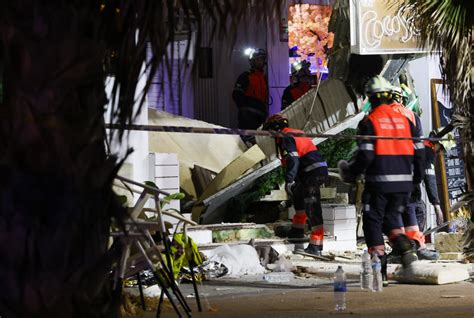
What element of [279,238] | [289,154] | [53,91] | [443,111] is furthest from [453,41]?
[53,91]

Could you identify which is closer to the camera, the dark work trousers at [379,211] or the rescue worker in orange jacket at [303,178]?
the dark work trousers at [379,211]

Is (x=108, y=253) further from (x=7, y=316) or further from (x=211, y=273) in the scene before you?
(x=211, y=273)

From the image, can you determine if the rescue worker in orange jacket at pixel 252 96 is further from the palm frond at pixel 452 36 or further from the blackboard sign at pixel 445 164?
the palm frond at pixel 452 36

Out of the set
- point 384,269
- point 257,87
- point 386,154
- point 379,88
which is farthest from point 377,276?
point 257,87

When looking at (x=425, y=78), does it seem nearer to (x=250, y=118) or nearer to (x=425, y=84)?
(x=425, y=84)

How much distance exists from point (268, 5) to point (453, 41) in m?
8.19

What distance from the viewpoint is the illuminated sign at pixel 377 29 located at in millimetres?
15102

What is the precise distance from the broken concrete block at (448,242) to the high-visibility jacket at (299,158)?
1937 millimetres

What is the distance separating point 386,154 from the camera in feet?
35.0

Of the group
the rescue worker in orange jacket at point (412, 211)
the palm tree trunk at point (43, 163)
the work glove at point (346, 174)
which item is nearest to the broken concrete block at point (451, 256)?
the rescue worker in orange jacket at point (412, 211)

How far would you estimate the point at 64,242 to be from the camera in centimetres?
377

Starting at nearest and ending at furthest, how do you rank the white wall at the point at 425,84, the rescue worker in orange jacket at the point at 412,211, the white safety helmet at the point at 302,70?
the rescue worker in orange jacket at the point at 412,211, the white wall at the point at 425,84, the white safety helmet at the point at 302,70

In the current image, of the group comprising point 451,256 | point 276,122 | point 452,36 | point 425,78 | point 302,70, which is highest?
point 302,70

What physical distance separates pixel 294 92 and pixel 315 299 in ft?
39.0
